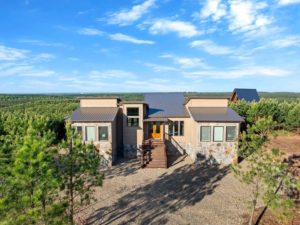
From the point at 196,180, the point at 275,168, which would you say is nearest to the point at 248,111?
the point at 196,180

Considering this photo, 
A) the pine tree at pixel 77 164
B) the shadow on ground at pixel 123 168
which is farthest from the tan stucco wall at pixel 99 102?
the pine tree at pixel 77 164

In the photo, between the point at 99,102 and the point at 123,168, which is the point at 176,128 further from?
the point at 99,102

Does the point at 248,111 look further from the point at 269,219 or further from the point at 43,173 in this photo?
the point at 43,173

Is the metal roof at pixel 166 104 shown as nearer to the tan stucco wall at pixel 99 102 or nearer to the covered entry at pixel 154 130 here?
the covered entry at pixel 154 130

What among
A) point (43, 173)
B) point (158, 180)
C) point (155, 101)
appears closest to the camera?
point (43, 173)

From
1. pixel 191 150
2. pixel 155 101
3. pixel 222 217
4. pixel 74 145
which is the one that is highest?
pixel 155 101
